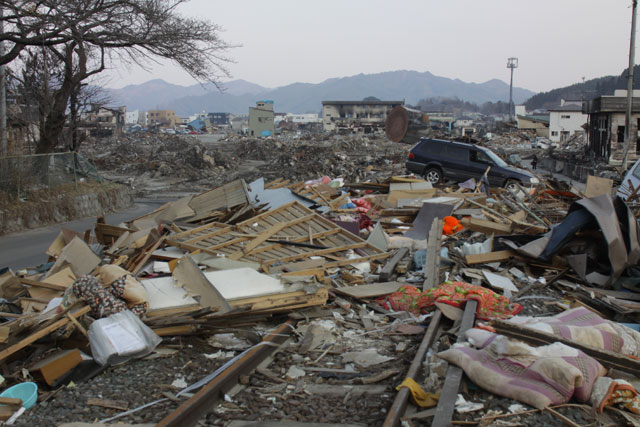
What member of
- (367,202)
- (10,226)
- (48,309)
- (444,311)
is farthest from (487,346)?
(10,226)

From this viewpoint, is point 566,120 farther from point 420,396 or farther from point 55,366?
point 55,366

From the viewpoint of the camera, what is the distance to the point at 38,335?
579 centimetres

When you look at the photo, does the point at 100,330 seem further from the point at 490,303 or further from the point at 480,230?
the point at 480,230

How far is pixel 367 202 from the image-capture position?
51.8 feet

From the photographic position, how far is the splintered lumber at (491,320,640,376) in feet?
15.8

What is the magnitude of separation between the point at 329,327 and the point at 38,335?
3.30 meters

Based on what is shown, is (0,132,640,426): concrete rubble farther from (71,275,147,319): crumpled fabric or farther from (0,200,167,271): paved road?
(0,200,167,271): paved road

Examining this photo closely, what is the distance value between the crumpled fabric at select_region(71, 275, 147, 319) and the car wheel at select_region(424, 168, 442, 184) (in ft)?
52.9

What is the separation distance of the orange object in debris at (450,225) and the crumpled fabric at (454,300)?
455 centimetres

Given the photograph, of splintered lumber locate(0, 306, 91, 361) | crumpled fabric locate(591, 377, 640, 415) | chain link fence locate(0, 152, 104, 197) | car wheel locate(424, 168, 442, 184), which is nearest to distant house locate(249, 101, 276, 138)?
chain link fence locate(0, 152, 104, 197)

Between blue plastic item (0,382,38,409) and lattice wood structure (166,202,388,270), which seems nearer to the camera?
blue plastic item (0,382,38,409)

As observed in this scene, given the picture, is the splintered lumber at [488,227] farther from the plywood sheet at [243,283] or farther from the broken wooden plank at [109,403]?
the broken wooden plank at [109,403]

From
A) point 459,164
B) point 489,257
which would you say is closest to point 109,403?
point 489,257

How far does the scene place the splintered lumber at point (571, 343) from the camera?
4820 millimetres
